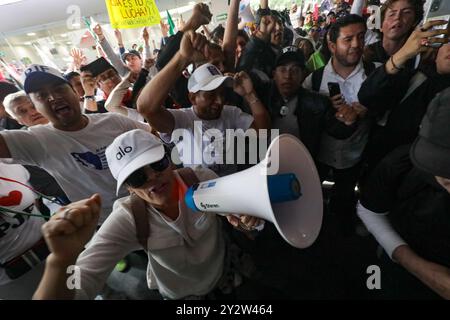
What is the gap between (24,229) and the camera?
148 cm

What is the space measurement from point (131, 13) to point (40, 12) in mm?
14214

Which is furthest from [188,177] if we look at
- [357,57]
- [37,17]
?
[37,17]

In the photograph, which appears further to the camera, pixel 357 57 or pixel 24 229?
pixel 357 57

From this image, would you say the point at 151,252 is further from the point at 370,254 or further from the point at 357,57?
the point at 357,57

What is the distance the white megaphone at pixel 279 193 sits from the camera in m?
0.77

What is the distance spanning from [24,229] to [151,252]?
3.21ft

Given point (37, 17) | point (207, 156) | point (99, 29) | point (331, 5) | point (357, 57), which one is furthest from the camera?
point (37, 17)

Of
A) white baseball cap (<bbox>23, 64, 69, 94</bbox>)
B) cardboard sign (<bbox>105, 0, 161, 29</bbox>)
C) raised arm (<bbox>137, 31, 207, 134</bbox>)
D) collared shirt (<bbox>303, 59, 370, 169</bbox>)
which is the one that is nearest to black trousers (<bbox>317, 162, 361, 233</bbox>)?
collared shirt (<bbox>303, 59, 370, 169</bbox>)

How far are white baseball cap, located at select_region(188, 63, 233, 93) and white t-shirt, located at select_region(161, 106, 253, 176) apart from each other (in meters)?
0.23

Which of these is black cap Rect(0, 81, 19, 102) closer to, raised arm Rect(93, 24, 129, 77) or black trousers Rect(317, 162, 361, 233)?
raised arm Rect(93, 24, 129, 77)

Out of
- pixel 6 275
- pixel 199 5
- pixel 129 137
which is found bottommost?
pixel 6 275

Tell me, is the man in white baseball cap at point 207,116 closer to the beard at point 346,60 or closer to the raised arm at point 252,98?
the raised arm at point 252,98

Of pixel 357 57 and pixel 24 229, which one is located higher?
pixel 357 57

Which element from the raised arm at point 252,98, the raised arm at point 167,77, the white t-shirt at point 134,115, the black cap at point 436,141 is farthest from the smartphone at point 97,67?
the black cap at point 436,141
